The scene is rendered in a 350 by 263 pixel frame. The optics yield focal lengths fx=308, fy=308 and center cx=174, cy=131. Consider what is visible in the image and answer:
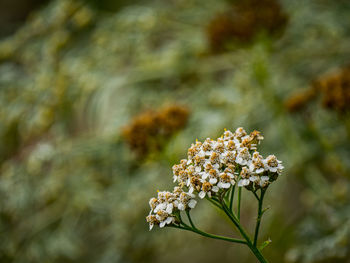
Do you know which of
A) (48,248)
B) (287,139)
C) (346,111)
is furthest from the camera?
(48,248)

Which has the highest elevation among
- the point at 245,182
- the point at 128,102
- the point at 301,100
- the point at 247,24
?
the point at 128,102

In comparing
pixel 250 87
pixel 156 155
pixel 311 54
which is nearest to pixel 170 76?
pixel 250 87

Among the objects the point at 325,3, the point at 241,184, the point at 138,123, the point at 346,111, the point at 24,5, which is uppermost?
the point at 24,5

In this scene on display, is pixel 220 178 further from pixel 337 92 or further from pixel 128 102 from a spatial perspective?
pixel 128 102

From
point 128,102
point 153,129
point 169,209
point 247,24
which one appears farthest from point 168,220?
point 128,102

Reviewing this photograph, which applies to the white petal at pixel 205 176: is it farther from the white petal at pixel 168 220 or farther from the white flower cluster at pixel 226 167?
the white petal at pixel 168 220

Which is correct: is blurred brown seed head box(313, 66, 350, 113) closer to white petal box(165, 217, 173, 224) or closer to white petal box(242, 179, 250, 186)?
white petal box(242, 179, 250, 186)

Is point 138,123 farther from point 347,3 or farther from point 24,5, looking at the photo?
point 24,5
